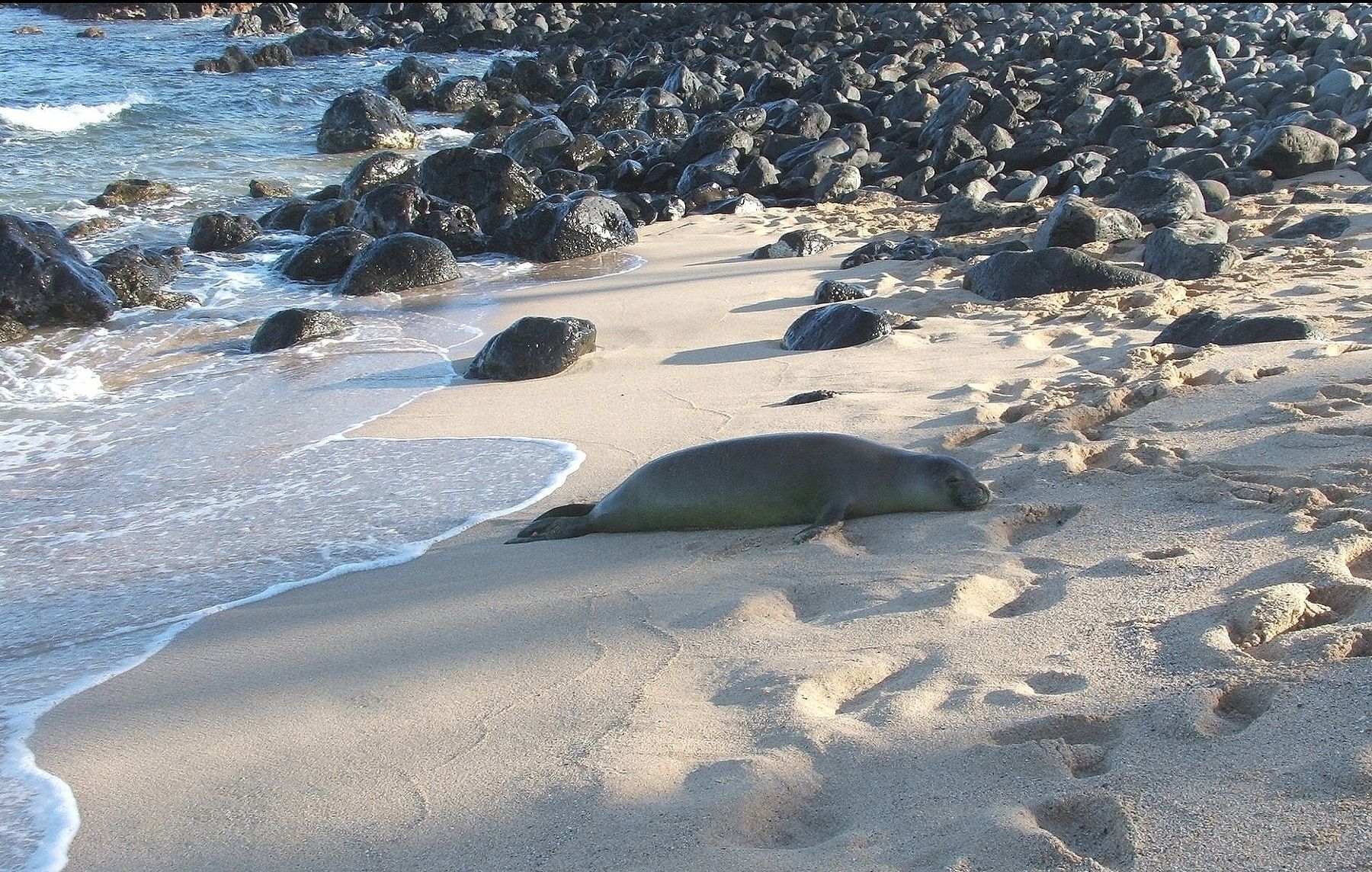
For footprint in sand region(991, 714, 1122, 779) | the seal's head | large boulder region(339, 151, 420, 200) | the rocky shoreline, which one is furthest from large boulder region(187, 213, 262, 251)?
footprint in sand region(991, 714, 1122, 779)

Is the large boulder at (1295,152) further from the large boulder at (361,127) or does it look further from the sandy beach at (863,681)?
the large boulder at (361,127)

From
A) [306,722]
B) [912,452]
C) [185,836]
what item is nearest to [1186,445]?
[912,452]

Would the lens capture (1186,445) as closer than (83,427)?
Yes

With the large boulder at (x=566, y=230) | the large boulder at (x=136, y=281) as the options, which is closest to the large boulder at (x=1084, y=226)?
the large boulder at (x=566, y=230)

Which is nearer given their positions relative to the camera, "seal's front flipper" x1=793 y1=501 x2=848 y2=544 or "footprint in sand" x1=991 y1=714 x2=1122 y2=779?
"footprint in sand" x1=991 y1=714 x2=1122 y2=779

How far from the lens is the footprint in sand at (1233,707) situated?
88.3 inches

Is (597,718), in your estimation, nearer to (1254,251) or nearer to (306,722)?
(306,722)

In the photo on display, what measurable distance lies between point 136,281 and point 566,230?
3.46 m

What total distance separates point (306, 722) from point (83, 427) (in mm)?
3850

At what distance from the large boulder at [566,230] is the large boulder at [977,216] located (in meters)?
2.84

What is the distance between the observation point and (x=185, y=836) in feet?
7.90

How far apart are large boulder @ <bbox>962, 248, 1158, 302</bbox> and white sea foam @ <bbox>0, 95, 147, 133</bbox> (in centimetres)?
→ 1497

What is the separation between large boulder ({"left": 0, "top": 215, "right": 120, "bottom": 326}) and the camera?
27.3ft

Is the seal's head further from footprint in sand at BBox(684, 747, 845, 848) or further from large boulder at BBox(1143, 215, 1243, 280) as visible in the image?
large boulder at BBox(1143, 215, 1243, 280)
